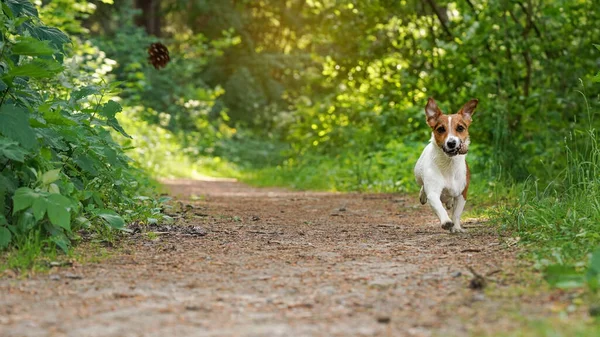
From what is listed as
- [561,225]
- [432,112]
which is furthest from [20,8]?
[561,225]

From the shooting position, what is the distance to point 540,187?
8.47m

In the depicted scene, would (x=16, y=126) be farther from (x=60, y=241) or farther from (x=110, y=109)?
(x=110, y=109)

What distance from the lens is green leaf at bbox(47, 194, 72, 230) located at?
4.39 m

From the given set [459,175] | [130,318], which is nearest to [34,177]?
[130,318]

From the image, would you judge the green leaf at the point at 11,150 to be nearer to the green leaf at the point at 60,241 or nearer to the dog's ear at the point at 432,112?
the green leaf at the point at 60,241

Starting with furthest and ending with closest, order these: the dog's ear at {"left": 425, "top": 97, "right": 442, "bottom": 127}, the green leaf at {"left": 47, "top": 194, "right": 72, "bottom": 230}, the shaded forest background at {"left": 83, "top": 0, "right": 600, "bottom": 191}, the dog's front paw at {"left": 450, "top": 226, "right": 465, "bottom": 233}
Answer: the shaded forest background at {"left": 83, "top": 0, "right": 600, "bottom": 191} → the dog's ear at {"left": 425, "top": 97, "right": 442, "bottom": 127} → the dog's front paw at {"left": 450, "top": 226, "right": 465, "bottom": 233} → the green leaf at {"left": 47, "top": 194, "right": 72, "bottom": 230}

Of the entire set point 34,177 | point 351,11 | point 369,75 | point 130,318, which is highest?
point 351,11

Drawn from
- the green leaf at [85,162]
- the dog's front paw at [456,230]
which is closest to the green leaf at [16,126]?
the green leaf at [85,162]

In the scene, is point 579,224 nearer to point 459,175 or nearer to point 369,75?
point 459,175

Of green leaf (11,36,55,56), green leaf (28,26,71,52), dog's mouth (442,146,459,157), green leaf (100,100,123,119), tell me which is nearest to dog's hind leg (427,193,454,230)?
dog's mouth (442,146,459,157)

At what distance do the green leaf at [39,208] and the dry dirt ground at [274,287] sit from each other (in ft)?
1.05

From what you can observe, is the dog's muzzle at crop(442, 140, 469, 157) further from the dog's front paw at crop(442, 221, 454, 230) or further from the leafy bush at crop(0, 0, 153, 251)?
the leafy bush at crop(0, 0, 153, 251)

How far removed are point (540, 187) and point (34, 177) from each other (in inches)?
217

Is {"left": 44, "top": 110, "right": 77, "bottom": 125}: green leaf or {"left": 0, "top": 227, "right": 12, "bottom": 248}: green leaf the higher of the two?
{"left": 44, "top": 110, "right": 77, "bottom": 125}: green leaf
